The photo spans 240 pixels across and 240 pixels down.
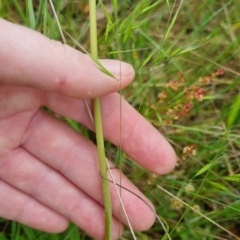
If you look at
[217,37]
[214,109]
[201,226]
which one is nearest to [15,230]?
[201,226]

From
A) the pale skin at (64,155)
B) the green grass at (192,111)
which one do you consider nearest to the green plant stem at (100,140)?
the pale skin at (64,155)

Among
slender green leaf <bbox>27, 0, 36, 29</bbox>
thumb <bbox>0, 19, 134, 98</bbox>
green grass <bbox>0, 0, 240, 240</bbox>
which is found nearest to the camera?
thumb <bbox>0, 19, 134, 98</bbox>

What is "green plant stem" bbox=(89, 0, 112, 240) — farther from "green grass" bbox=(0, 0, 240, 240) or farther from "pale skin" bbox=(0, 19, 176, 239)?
"green grass" bbox=(0, 0, 240, 240)

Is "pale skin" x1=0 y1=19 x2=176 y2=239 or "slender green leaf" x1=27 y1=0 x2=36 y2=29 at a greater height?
"slender green leaf" x1=27 y1=0 x2=36 y2=29

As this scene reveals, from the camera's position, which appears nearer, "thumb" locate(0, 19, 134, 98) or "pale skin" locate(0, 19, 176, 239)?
"thumb" locate(0, 19, 134, 98)

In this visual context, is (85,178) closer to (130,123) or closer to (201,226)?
(130,123)

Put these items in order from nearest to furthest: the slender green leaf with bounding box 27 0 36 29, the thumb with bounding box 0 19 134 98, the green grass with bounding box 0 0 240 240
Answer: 1. the thumb with bounding box 0 19 134 98
2. the slender green leaf with bounding box 27 0 36 29
3. the green grass with bounding box 0 0 240 240

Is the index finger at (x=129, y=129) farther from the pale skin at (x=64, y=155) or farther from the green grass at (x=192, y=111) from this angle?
the green grass at (x=192, y=111)

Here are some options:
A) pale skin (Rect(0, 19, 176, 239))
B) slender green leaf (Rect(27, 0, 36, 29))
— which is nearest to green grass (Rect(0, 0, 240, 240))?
pale skin (Rect(0, 19, 176, 239))
